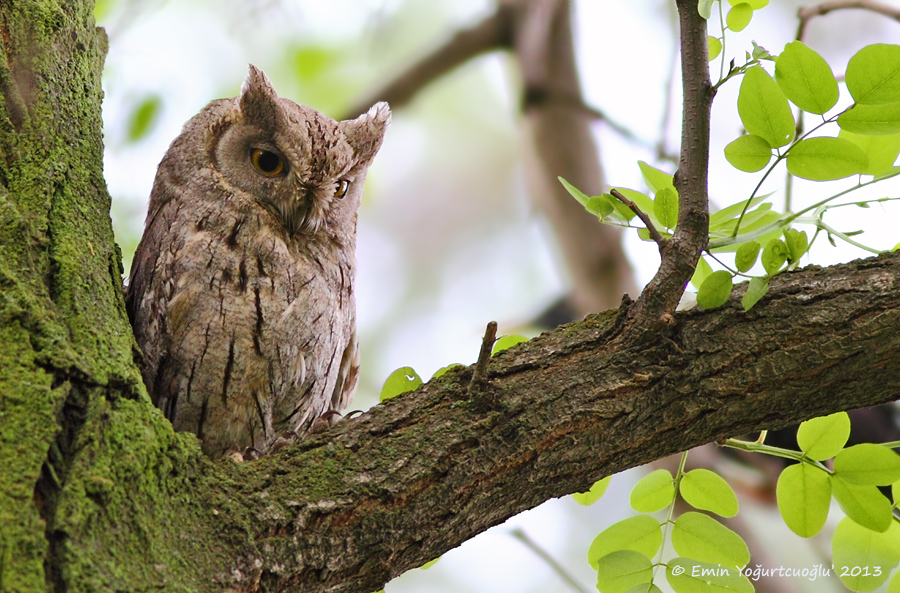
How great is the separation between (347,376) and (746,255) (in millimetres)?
1310

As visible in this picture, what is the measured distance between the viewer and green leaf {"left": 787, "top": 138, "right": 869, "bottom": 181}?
4.54 feet

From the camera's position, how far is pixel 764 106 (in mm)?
1368

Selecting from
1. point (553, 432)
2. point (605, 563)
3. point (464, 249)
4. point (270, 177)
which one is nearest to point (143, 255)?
point (270, 177)

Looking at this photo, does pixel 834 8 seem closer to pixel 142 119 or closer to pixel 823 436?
pixel 823 436

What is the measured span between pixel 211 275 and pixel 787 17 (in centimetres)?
451

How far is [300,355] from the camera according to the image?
1973 millimetres

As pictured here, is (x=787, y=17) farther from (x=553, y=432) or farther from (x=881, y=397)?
(x=553, y=432)

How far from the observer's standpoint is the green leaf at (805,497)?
1.54 metres

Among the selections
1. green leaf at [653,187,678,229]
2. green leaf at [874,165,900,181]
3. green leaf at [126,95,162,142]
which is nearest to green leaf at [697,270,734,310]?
green leaf at [653,187,678,229]

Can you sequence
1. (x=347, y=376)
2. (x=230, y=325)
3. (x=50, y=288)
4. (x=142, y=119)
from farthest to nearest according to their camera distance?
(x=142, y=119)
(x=347, y=376)
(x=230, y=325)
(x=50, y=288)

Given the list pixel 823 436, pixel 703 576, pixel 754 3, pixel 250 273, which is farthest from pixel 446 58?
pixel 703 576

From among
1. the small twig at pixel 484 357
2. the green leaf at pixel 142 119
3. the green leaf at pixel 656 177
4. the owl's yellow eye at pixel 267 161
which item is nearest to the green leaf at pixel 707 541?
the small twig at pixel 484 357

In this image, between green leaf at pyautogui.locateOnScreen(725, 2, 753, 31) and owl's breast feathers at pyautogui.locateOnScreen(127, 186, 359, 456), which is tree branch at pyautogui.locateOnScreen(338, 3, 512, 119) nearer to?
owl's breast feathers at pyautogui.locateOnScreen(127, 186, 359, 456)

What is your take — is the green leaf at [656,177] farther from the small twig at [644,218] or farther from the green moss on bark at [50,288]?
the green moss on bark at [50,288]
